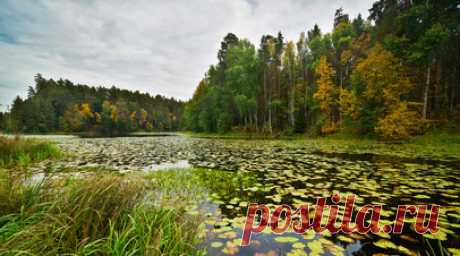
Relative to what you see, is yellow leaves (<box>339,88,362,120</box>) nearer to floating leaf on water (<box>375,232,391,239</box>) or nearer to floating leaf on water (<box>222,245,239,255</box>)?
floating leaf on water (<box>375,232,391,239</box>)

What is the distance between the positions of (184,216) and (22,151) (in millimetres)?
9229

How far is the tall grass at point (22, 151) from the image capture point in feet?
21.8

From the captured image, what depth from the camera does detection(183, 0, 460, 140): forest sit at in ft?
42.5

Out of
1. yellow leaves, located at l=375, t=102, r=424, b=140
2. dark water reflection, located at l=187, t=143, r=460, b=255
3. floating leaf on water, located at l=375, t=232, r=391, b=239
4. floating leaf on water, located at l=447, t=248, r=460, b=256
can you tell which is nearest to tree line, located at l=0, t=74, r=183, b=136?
dark water reflection, located at l=187, t=143, r=460, b=255

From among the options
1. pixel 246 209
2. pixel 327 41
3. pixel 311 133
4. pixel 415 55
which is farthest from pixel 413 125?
pixel 246 209

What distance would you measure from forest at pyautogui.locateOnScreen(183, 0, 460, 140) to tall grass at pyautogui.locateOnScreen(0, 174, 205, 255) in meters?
16.5

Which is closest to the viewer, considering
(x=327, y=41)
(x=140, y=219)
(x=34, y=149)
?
(x=140, y=219)

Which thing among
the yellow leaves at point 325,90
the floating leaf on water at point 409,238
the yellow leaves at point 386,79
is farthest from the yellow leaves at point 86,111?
the floating leaf on water at point 409,238

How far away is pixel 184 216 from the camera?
2541 mm

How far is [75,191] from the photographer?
6.86ft

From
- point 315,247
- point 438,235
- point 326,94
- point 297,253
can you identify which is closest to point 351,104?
point 326,94

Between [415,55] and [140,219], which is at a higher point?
[415,55]

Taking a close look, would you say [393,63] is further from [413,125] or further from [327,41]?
[327,41]

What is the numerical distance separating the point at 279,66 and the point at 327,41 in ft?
22.4
